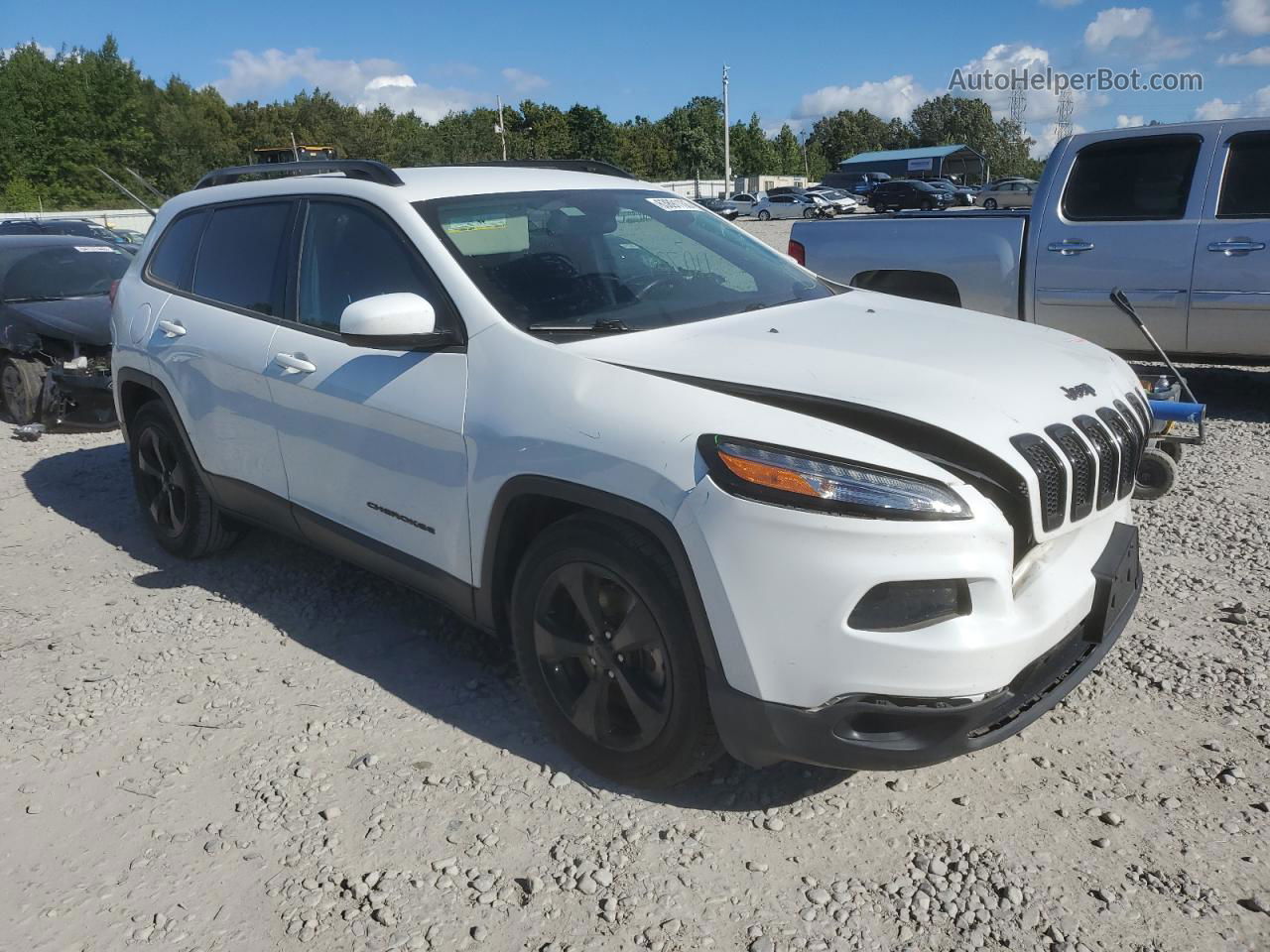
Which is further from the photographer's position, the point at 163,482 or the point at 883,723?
the point at 163,482

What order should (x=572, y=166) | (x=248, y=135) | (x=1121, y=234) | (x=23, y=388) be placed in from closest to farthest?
1. (x=572, y=166)
2. (x=1121, y=234)
3. (x=23, y=388)
4. (x=248, y=135)

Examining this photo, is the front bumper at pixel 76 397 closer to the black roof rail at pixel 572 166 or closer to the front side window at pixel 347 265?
the front side window at pixel 347 265

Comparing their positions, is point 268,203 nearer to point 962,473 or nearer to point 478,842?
point 478,842

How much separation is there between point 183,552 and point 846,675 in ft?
12.4

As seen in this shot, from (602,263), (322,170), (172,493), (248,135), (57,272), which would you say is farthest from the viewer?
(248,135)

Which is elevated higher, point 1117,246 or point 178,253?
point 178,253

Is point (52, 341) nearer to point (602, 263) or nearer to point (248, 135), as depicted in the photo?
point (602, 263)

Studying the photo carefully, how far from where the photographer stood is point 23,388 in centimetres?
830

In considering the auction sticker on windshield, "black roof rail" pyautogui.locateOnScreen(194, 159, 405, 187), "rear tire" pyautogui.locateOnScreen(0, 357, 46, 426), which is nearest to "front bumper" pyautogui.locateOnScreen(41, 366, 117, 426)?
"rear tire" pyautogui.locateOnScreen(0, 357, 46, 426)

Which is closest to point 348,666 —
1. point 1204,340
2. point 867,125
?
point 1204,340

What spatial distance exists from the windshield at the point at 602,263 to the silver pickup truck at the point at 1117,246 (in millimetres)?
3322

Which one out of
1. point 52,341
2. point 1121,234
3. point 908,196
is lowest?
point 908,196

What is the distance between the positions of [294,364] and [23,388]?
5702 mm

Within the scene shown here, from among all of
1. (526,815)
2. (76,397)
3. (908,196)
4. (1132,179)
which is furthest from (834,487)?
(908,196)
